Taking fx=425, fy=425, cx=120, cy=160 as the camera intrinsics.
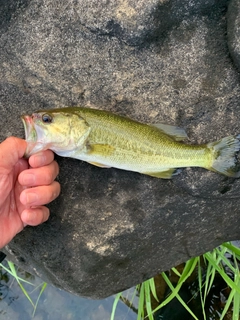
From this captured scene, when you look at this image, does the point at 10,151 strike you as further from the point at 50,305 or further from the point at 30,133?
the point at 50,305

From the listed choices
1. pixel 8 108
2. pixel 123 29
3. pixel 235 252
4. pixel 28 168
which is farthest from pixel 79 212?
pixel 235 252

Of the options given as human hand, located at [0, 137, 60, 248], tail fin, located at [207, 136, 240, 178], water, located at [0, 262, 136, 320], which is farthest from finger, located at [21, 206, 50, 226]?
water, located at [0, 262, 136, 320]

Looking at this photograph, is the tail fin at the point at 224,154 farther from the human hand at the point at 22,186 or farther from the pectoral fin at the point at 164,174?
the human hand at the point at 22,186

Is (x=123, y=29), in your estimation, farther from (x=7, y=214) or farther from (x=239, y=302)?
(x=239, y=302)

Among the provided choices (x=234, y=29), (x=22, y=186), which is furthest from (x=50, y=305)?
(x=234, y=29)

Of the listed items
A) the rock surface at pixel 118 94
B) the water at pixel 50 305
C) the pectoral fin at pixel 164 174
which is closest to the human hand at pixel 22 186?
the rock surface at pixel 118 94
